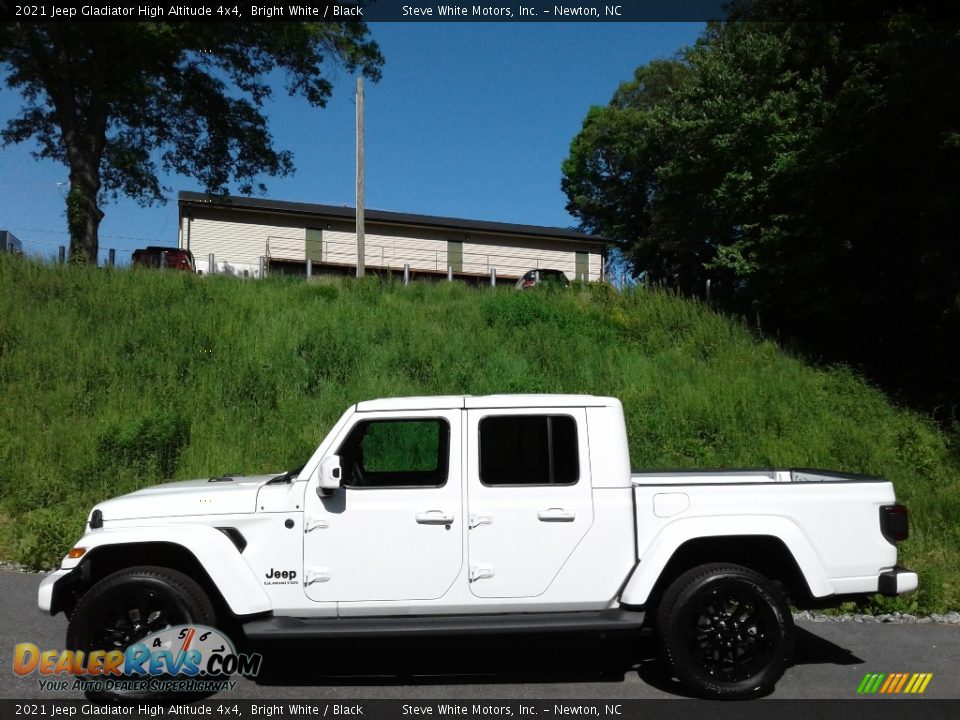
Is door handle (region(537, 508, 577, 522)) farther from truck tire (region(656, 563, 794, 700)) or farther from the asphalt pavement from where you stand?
the asphalt pavement

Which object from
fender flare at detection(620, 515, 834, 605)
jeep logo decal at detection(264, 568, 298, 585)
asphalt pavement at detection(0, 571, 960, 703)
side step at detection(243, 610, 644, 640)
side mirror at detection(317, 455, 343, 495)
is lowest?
asphalt pavement at detection(0, 571, 960, 703)

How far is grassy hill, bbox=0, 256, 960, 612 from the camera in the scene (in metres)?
10.5

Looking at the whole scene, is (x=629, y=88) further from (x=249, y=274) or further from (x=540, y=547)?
(x=540, y=547)

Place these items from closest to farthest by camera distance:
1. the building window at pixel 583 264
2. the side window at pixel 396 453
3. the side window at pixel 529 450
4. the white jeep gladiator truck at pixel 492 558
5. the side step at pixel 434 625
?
the side step at pixel 434 625, the white jeep gladiator truck at pixel 492 558, the side window at pixel 529 450, the side window at pixel 396 453, the building window at pixel 583 264

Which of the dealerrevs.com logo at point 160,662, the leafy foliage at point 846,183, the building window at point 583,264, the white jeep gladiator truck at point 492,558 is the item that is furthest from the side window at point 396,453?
the building window at point 583,264

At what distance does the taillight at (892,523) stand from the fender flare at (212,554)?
12.6 feet

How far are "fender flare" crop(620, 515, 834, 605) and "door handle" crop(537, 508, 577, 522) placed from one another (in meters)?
0.52

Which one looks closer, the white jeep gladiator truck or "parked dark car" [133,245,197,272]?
the white jeep gladiator truck

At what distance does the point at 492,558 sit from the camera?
4.79m

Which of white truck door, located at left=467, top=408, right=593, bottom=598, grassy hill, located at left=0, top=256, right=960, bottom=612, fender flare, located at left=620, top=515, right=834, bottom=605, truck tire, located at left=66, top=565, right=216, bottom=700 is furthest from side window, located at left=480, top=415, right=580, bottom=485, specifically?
grassy hill, located at left=0, top=256, right=960, bottom=612

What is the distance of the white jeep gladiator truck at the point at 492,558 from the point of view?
15.4 feet

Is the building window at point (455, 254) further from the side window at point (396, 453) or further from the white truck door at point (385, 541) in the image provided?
the white truck door at point (385, 541)

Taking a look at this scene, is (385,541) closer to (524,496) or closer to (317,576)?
(317,576)

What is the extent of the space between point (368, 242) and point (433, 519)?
107ft
